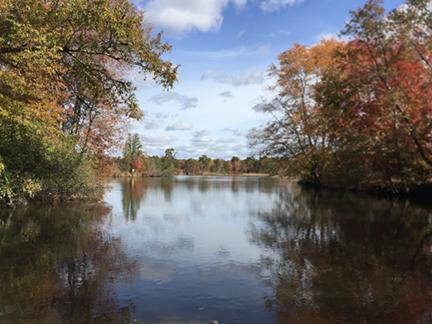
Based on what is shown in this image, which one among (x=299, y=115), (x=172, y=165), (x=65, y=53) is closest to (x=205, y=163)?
(x=172, y=165)

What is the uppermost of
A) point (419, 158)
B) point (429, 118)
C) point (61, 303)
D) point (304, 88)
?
point (304, 88)

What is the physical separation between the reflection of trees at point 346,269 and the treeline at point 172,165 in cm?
1918

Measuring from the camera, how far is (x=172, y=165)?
120m

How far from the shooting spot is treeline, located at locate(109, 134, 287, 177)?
43.1m

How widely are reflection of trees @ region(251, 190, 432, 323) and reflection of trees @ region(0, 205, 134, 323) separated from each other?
3345mm

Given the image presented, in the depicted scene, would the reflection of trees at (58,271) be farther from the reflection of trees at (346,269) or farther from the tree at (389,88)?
the tree at (389,88)

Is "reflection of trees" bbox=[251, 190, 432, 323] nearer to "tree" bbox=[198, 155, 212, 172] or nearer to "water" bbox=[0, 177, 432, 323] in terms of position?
"water" bbox=[0, 177, 432, 323]

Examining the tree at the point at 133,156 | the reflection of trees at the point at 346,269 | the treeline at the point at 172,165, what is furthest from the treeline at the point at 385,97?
the tree at the point at 133,156

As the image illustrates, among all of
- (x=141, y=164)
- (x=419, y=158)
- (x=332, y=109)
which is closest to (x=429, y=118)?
(x=419, y=158)

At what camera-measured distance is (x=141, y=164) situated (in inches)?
3895

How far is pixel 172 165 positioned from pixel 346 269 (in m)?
112

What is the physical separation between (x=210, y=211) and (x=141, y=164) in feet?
260

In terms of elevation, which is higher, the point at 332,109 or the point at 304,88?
the point at 304,88

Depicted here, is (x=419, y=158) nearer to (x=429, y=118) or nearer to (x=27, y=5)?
(x=429, y=118)
